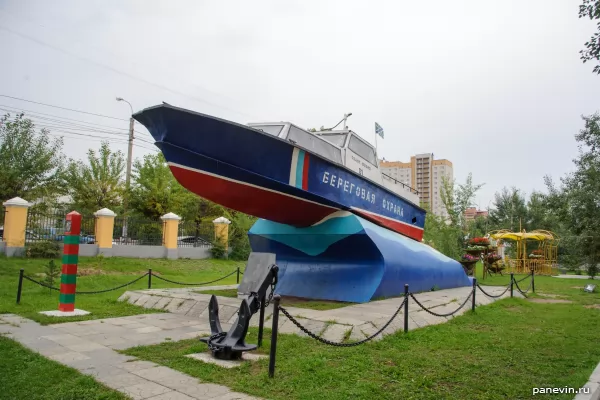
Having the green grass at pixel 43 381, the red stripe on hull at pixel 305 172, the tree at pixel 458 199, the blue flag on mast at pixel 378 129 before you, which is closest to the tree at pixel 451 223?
the tree at pixel 458 199

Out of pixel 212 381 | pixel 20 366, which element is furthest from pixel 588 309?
pixel 20 366

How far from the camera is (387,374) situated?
14.5 ft

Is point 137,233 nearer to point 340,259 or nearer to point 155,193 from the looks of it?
point 155,193

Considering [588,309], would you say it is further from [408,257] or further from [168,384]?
[168,384]

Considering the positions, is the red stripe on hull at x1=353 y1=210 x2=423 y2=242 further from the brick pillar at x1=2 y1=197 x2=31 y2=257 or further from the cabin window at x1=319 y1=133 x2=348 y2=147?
the brick pillar at x1=2 y1=197 x2=31 y2=257

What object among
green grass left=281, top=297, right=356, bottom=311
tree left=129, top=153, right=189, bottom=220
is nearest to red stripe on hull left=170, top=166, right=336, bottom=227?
green grass left=281, top=297, right=356, bottom=311

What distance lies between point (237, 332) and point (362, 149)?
6.42 m

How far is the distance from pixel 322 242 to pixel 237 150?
9.48 ft

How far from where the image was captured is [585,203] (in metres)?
11.6

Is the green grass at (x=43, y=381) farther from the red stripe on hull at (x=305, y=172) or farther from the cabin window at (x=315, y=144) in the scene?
the cabin window at (x=315, y=144)

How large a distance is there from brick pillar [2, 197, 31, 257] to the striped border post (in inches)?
303

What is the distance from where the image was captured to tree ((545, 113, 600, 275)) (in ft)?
35.7

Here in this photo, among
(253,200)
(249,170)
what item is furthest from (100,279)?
(249,170)

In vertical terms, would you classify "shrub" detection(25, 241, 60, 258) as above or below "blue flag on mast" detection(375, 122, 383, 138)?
below
